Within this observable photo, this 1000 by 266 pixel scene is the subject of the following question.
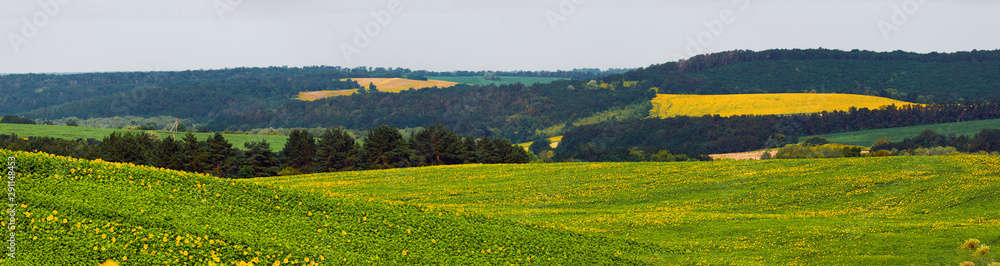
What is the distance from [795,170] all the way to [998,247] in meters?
23.9

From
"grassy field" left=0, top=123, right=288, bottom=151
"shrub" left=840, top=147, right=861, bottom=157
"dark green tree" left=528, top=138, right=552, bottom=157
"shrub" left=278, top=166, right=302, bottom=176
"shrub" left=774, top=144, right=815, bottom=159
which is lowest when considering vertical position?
"dark green tree" left=528, top=138, right=552, bottom=157

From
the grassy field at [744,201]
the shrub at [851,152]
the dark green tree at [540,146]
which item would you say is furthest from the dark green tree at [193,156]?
the dark green tree at [540,146]

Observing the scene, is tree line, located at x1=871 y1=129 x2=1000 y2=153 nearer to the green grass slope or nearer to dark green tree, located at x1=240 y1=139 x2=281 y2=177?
dark green tree, located at x1=240 y1=139 x2=281 y2=177

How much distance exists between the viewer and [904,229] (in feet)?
90.0

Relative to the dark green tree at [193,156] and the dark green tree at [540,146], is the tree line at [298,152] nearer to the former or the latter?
the dark green tree at [193,156]

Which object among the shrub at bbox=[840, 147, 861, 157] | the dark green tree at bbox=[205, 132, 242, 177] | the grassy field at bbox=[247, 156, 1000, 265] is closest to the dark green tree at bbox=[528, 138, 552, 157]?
the shrub at bbox=[840, 147, 861, 157]

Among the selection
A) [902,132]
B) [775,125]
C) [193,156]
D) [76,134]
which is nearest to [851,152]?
[193,156]

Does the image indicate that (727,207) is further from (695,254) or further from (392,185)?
(392,185)

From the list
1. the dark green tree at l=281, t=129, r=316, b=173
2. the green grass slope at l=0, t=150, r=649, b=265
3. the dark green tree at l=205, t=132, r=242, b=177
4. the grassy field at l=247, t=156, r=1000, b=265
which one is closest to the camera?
the green grass slope at l=0, t=150, r=649, b=265

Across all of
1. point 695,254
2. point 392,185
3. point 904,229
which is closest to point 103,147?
point 392,185

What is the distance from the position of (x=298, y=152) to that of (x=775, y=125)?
101 metres

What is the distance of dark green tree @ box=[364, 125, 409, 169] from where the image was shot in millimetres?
72688

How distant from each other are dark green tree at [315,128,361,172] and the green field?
298 feet

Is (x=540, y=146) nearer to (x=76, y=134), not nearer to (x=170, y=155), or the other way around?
(x=76, y=134)
